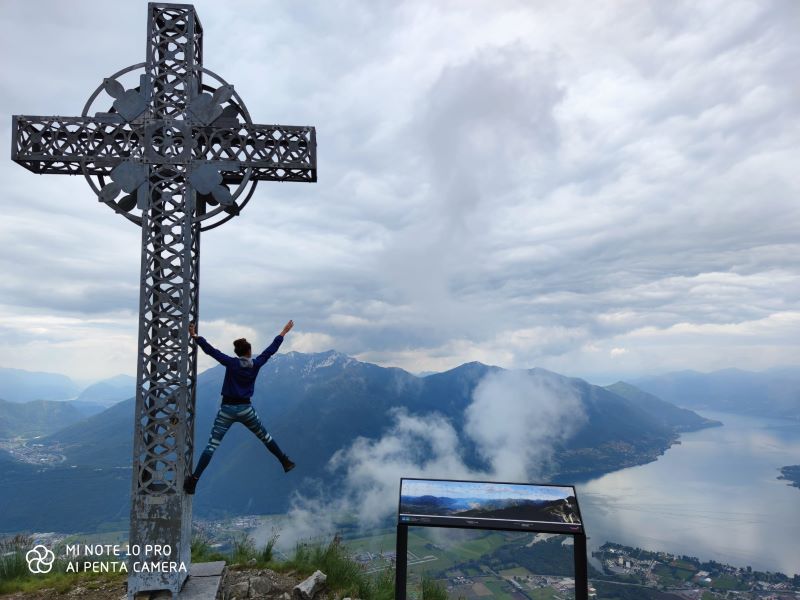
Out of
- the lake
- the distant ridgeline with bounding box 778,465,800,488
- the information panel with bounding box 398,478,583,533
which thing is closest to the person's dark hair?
the information panel with bounding box 398,478,583,533

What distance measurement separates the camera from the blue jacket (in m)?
7.04

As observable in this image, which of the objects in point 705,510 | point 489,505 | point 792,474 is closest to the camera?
point 489,505

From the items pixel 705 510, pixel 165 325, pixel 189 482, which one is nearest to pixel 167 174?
pixel 165 325

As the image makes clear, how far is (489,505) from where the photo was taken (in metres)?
6.44

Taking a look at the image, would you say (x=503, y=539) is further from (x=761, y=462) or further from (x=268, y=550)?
(x=761, y=462)

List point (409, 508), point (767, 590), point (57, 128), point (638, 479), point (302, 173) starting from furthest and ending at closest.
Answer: point (638, 479) → point (767, 590) → point (302, 173) → point (57, 128) → point (409, 508)

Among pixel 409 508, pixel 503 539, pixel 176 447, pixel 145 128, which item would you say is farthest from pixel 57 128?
pixel 503 539

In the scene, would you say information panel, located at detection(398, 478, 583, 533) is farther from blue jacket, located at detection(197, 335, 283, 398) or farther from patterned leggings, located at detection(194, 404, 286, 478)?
blue jacket, located at detection(197, 335, 283, 398)

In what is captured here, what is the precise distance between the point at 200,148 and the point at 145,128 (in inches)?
35.6

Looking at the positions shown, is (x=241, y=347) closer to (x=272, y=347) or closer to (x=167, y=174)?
(x=272, y=347)

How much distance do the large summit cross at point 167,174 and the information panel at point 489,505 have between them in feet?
12.4

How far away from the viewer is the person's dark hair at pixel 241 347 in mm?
7219

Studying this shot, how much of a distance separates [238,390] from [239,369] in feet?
1.07

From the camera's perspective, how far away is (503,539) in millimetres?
93250
